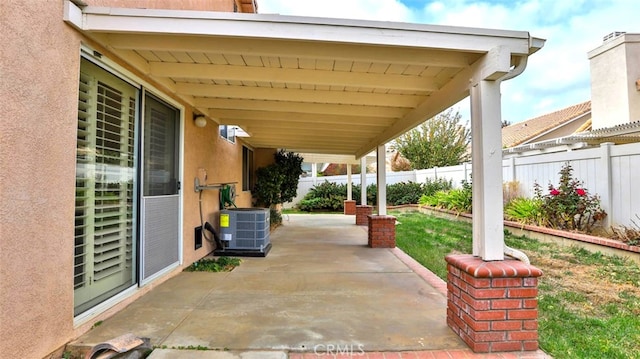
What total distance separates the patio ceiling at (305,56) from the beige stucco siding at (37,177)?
17.0 inches

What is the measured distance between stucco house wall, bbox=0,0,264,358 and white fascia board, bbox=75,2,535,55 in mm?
441

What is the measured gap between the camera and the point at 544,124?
19.5 m

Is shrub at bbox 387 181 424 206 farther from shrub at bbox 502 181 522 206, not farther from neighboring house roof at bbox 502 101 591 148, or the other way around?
shrub at bbox 502 181 522 206

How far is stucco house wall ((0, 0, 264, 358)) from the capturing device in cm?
213

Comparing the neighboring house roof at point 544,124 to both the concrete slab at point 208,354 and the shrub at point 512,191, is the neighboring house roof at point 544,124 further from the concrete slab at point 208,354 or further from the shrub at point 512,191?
the concrete slab at point 208,354

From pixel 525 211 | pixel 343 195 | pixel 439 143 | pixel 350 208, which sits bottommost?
pixel 350 208

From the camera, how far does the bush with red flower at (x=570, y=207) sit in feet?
23.5

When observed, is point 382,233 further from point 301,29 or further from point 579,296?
point 301,29

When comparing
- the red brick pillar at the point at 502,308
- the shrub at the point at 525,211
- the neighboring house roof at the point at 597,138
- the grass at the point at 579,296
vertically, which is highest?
the neighboring house roof at the point at 597,138

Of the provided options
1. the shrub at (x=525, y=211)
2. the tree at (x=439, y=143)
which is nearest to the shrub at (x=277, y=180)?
the shrub at (x=525, y=211)

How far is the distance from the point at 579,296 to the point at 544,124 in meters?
18.7

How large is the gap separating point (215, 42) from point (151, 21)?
53 cm

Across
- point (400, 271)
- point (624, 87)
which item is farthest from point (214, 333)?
point (624, 87)

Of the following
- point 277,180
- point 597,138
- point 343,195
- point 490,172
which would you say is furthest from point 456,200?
point 490,172
